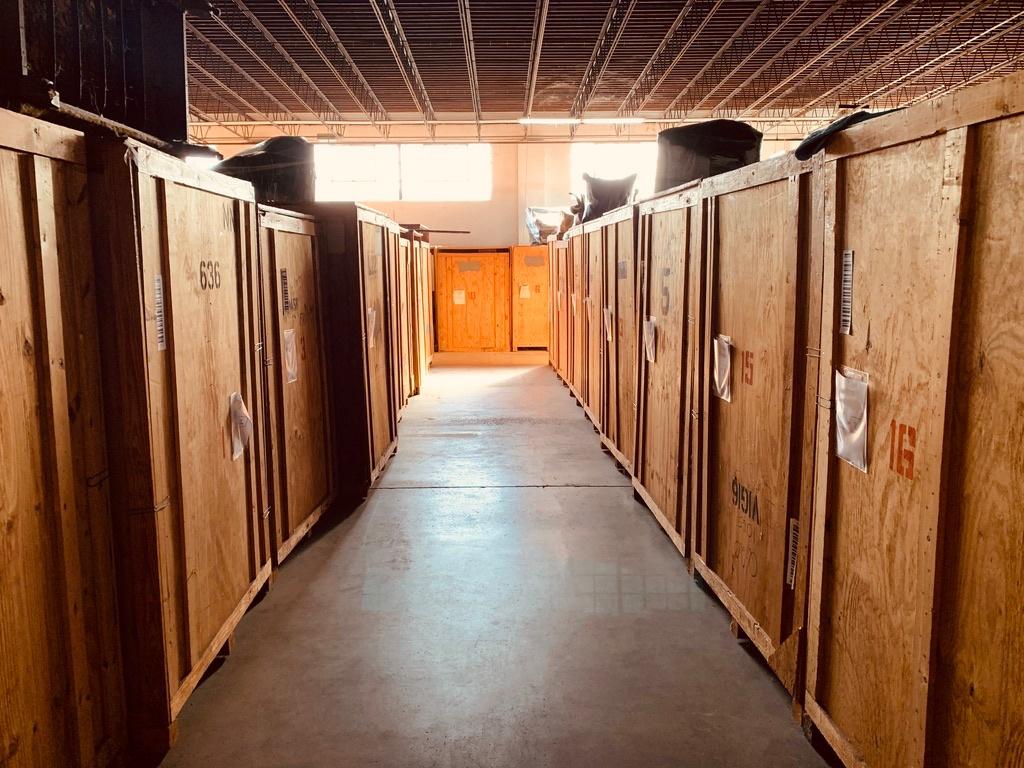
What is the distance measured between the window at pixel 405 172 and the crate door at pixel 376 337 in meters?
11.6

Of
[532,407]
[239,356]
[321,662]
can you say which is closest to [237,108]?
[532,407]

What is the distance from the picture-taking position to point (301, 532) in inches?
188

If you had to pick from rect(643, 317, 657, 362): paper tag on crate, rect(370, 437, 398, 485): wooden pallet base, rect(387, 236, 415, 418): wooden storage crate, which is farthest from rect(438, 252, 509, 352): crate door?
rect(643, 317, 657, 362): paper tag on crate

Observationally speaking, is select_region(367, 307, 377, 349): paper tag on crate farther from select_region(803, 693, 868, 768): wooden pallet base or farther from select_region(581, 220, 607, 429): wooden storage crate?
select_region(803, 693, 868, 768): wooden pallet base

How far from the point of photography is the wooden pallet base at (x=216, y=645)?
2.82 m

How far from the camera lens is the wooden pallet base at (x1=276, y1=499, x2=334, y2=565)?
174 inches

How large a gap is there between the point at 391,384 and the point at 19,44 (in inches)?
193

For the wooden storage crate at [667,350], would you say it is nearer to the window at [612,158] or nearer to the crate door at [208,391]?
the crate door at [208,391]

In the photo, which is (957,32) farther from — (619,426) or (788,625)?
(788,625)

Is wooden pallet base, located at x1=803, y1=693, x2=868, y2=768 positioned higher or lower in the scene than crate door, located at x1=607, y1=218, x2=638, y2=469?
lower

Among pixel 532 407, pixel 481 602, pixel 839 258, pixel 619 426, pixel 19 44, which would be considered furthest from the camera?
pixel 532 407

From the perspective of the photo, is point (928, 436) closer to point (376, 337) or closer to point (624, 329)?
point (624, 329)

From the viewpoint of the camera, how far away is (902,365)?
2.17m

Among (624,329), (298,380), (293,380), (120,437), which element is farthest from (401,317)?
(120,437)
